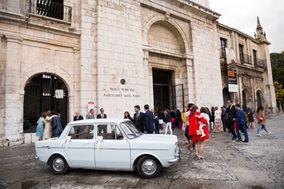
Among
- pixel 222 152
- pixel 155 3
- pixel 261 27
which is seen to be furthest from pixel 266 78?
pixel 222 152

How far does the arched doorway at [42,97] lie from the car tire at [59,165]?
17.0 feet

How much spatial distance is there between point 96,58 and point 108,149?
Answer: 697 cm

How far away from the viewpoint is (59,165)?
4836 mm

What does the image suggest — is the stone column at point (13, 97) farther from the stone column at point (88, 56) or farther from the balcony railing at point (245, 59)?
the balcony railing at point (245, 59)

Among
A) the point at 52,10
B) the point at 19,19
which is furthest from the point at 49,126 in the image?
the point at 52,10

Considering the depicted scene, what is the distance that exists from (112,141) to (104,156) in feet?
1.32

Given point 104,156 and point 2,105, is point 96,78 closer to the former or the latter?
point 2,105

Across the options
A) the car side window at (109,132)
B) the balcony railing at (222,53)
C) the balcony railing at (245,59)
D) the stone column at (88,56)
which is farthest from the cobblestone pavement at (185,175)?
the balcony railing at (245,59)

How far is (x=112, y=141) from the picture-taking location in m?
4.54

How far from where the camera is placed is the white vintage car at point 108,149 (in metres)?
4.31

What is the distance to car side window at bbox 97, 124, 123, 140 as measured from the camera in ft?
15.1

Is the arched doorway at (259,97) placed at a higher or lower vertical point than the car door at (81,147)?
higher

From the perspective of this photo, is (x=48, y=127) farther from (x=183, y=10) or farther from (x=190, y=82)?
(x=183, y=10)

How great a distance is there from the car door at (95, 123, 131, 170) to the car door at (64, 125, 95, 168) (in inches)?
6.4
